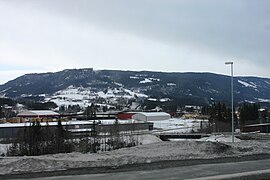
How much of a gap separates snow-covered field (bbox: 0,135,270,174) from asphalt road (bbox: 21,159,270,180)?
7.64 ft

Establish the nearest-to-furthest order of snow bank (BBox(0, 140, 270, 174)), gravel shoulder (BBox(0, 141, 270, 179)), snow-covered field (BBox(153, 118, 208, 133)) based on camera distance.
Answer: gravel shoulder (BBox(0, 141, 270, 179)) → snow bank (BBox(0, 140, 270, 174)) → snow-covered field (BBox(153, 118, 208, 133))

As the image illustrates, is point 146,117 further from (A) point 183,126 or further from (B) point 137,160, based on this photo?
(B) point 137,160

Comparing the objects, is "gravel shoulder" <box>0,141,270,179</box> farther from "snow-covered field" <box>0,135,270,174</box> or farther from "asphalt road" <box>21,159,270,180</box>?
"asphalt road" <box>21,159,270,180</box>

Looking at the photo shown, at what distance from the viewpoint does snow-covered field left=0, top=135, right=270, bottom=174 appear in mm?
17500

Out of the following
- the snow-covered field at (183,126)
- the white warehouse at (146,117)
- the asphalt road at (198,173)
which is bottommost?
the snow-covered field at (183,126)

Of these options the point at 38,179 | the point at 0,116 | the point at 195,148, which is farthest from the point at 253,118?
the point at 38,179

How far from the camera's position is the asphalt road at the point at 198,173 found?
15.1m

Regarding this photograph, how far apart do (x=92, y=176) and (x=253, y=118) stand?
5535 inches

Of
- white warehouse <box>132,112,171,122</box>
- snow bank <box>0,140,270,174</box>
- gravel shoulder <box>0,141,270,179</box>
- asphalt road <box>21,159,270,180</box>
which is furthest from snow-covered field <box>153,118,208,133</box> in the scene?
asphalt road <box>21,159,270,180</box>

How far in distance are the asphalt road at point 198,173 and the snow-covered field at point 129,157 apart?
2330mm

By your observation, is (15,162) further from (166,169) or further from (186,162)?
(186,162)

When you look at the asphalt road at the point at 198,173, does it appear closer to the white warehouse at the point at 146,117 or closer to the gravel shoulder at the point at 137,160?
the gravel shoulder at the point at 137,160

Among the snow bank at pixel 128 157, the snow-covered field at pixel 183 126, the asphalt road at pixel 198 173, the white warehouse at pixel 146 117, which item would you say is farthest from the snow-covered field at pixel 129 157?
the white warehouse at pixel 146 117

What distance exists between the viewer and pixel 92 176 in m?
15.7
